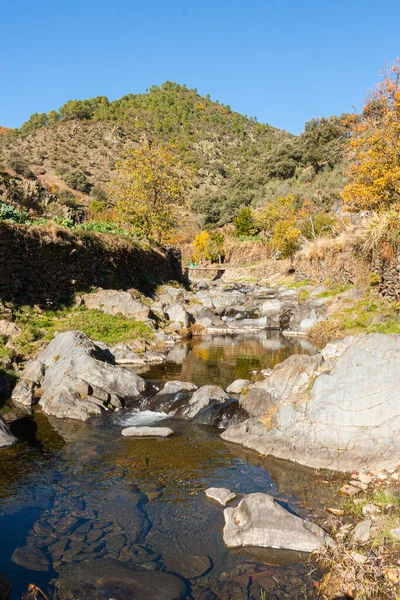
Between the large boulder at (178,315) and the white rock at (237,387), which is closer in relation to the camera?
the white rock at (237,387)

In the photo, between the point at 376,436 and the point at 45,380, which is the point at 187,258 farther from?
the point at 376,436

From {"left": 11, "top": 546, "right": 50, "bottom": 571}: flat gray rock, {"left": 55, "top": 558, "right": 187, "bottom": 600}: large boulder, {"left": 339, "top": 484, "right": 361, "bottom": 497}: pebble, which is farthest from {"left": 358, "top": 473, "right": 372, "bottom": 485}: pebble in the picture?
{"left": 11, "top": 546, "right": 50, "bottom": 571}: flat gray rock

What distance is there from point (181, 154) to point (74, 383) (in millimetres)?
69124

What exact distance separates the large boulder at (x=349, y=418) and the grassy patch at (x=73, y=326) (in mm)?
10699

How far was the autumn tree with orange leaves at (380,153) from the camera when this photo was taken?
18.6 metres

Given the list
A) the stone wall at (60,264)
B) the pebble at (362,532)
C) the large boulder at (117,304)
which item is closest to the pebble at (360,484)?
the pebble at (362,532)

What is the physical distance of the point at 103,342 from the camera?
1969cm

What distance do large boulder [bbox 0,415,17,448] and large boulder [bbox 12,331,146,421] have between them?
5.83ft

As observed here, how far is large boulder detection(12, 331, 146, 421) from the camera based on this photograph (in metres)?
12.8

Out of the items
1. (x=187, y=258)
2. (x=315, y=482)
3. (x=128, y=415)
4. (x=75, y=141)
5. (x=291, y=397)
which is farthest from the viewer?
(x=75, y=141)

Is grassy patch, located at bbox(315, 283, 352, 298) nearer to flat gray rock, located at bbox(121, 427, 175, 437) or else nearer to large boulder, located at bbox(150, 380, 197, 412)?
large boulder, located at bbox(150, 380, 197, 412)

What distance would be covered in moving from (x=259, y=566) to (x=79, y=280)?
2075 centimetres

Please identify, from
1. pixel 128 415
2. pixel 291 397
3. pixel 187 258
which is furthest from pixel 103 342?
pixel 187 258

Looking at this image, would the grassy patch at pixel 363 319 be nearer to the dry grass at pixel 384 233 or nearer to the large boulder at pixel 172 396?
the dry grass at pixel 384 233
